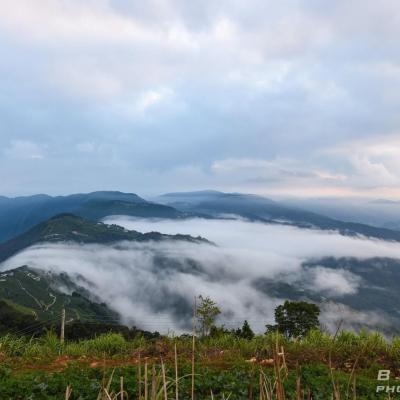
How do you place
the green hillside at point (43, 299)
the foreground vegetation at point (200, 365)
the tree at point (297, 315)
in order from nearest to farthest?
the foreground vegetation at point (200, 365) < the tree at point (297, 315) < the green hillside at point (43, 299)

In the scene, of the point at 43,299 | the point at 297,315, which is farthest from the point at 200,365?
the point at 43,299

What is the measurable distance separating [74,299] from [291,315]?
14562 centimetres

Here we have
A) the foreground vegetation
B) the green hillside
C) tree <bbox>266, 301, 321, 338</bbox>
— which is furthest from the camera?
the green hillside

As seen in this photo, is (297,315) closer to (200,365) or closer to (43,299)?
(200,365)

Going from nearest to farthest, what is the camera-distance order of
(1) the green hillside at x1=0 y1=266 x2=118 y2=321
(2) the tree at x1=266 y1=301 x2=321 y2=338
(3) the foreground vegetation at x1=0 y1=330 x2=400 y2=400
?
(3) the foreground vegetation at x1=0 y1=330 x2=400 y2=400 < (2) the tree at x1=266 y1=301 x2=321 y2=338 < (1) the green hillside at x1=0 y1=266 x2=118 y2=321

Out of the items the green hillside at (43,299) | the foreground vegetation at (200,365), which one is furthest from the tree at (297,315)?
the green hillside at (43,299)

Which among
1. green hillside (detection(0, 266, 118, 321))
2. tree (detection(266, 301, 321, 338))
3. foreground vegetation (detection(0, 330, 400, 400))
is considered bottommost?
green hillside (detection(0, 266, 118, 321))

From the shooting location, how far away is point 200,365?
10.9m

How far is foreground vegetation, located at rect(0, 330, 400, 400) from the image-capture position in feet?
28.7

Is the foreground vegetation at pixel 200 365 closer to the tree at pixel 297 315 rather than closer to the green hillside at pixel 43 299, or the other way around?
the tree at pixel 297 315

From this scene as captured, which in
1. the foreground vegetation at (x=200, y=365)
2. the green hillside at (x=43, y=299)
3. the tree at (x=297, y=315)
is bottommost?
the green hillside at (x=43, y=299)

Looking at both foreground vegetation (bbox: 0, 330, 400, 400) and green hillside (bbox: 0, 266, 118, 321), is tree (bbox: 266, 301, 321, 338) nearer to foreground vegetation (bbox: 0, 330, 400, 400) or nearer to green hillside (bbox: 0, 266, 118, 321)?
foreground vegetation (bbox: 0, 330, 400, 400)

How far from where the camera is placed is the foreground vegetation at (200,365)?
8750mm

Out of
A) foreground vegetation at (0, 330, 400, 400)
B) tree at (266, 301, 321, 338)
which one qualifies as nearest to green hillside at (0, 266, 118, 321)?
tree at (266, 301, 321, 338)
